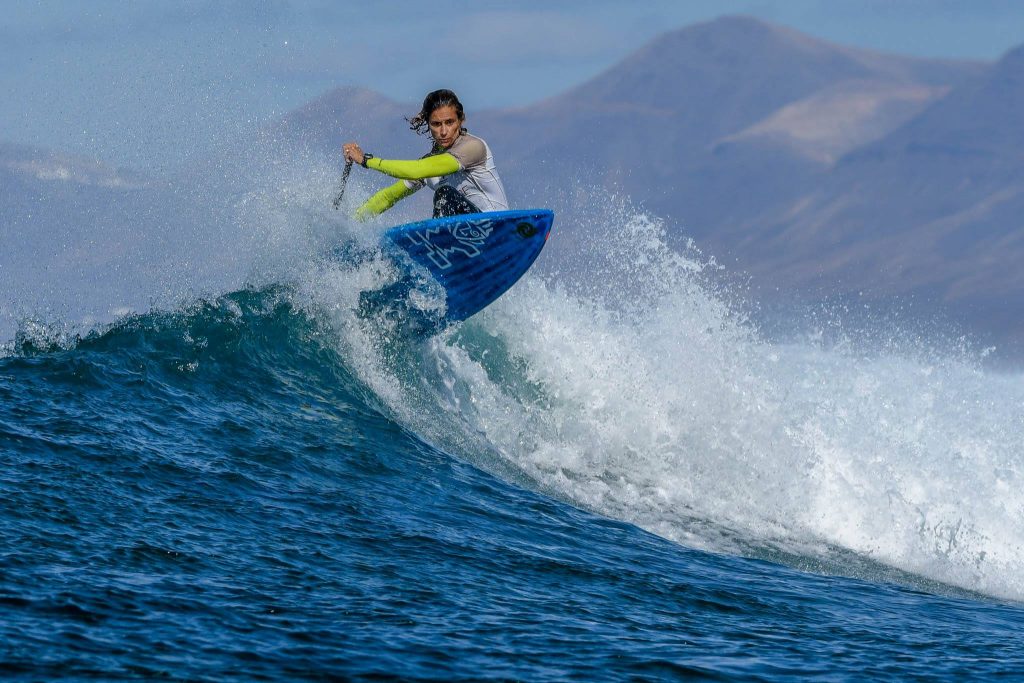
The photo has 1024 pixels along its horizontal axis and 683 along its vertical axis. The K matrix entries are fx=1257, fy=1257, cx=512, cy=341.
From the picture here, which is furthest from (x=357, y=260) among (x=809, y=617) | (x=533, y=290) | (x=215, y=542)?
(x=809, y=617)

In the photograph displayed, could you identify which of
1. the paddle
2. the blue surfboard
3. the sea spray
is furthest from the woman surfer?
the sea spray

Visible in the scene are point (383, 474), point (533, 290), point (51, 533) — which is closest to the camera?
point (51, 533)

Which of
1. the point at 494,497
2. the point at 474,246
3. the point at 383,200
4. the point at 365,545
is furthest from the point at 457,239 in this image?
the point at 365,545

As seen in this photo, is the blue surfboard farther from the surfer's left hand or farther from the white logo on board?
the surfer's left hand

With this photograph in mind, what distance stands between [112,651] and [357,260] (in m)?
6.22

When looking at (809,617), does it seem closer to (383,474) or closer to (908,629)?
(908,629)

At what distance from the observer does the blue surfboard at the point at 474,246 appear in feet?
34.6

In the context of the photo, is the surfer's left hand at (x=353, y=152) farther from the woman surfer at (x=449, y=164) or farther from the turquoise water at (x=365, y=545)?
the turquoise water at (x=365, y=545)

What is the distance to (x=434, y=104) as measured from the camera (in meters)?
10.2

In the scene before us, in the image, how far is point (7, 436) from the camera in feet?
26.5

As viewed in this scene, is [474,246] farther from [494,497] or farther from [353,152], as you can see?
[494,497]

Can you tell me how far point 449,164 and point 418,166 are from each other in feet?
0.91

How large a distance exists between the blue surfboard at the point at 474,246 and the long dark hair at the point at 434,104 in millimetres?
807

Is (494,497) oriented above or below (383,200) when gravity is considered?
below
